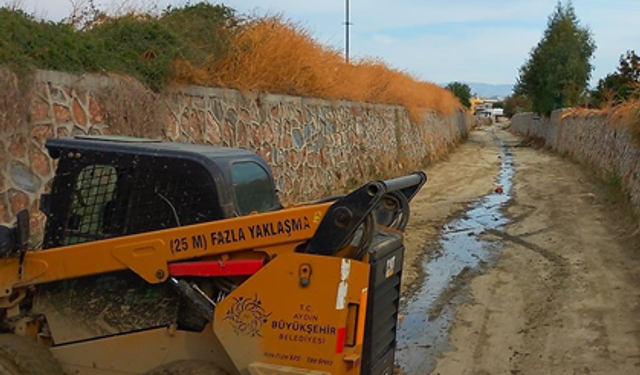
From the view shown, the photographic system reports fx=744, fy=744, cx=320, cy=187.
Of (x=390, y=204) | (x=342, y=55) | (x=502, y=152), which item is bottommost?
(x=502, y=152)

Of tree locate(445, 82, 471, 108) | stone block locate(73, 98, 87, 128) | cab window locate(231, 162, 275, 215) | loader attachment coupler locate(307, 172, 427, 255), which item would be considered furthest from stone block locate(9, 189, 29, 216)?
tree locate(445, 82, 471, 108)

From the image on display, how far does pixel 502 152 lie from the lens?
40.6m

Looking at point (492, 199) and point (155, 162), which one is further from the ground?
point (155, 162)

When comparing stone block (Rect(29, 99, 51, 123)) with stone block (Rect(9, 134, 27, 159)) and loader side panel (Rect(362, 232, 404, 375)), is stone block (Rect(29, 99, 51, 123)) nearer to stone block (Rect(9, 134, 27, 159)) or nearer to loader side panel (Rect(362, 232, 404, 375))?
stone block (Rect(9, 134, 27, 159))

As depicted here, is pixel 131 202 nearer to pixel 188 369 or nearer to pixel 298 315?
pixel 188 369

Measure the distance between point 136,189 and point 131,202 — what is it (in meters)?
0.09

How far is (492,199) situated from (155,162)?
618 inches

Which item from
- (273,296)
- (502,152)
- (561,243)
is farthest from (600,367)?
(502,152)

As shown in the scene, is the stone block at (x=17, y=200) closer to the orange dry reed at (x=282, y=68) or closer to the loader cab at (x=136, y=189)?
the loader cab at (x=136, y=189)

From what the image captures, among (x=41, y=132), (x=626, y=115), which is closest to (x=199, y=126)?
(x=41, y=132)

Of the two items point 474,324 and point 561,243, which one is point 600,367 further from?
point 561,243

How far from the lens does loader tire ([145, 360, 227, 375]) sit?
452 centimetres

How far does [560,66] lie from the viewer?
4572 centimetres

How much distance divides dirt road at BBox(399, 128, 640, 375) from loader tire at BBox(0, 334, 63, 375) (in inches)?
134
